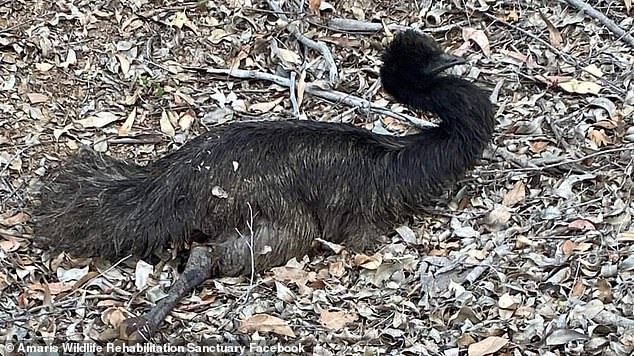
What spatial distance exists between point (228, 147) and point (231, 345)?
106cm

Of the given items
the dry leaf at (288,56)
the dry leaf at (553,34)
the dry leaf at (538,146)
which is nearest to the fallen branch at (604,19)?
the dry leaf at (553,34)

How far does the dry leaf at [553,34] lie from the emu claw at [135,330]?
3.29 m

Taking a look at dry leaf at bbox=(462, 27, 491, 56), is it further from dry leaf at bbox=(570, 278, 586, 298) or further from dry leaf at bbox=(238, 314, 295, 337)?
dry leaf at bbox=(238, 314, 295, 337)

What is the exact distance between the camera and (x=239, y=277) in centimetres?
491

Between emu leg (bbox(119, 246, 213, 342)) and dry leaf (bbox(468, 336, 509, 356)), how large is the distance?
51.5 inches

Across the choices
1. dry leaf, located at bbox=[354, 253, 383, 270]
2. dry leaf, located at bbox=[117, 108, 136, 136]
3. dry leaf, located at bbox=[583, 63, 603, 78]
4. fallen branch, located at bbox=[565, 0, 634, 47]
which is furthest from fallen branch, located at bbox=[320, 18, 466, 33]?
dry leaf, located at bbox=[354, 253, 383, 270]

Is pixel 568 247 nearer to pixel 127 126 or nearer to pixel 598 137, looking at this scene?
pixel 598 137

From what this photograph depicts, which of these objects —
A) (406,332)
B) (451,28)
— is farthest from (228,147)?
(451,28)

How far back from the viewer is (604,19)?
6457mm

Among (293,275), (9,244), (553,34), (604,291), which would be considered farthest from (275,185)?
(553,34)

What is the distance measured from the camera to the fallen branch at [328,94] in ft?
19.4

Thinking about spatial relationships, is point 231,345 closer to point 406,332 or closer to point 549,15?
point 406,332

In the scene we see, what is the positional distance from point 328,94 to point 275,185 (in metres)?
1.37

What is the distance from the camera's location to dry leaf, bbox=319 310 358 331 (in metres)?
4.48
